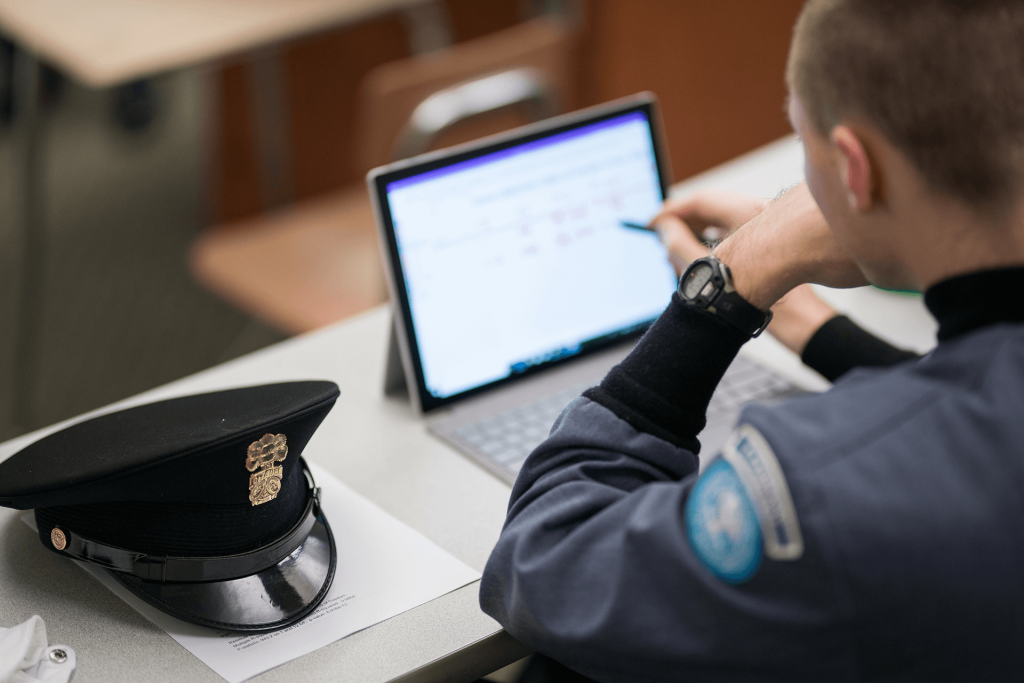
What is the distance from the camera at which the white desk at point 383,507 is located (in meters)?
0.76

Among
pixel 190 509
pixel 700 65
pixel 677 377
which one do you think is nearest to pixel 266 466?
pixel 190 509

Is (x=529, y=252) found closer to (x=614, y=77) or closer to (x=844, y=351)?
(x=844, y=351)

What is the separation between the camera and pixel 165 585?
0.78 m

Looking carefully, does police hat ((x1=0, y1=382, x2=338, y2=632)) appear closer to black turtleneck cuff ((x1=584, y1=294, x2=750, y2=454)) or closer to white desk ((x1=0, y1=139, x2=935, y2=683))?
white desk ((x1=0, y1=139, x2=935, y2=683))

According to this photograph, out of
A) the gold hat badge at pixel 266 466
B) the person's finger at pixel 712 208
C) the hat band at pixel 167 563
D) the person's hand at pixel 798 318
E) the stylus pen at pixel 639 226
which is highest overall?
the person's finger at pixel 712 208

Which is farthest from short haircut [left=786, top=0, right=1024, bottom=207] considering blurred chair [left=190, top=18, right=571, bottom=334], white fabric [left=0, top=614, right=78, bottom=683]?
blurred chair [left=190, top=18, right=571, bottom=334]

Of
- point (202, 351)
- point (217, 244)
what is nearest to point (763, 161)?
point (217, 244)

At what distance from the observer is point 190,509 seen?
2.58 feet

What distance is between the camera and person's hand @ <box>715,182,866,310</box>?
78 cm

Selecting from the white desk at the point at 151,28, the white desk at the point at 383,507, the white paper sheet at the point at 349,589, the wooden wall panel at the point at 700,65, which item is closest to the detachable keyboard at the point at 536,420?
the white desk at the point at 383,507

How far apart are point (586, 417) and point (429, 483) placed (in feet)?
0.92

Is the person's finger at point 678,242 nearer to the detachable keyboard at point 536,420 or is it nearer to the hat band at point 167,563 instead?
the detachable keyboard at point 536,420

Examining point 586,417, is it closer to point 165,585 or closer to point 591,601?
point 591,601

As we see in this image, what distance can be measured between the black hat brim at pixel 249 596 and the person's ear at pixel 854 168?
496 mm
